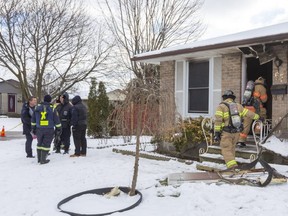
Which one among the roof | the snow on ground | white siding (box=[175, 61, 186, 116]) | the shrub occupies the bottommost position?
the snow on ground

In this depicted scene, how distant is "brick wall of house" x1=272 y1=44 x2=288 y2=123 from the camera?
7.76m

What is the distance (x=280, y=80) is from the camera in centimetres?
787

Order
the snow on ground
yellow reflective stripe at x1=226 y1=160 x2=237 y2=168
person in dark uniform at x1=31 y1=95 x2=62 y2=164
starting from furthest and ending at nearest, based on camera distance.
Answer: person in dark uniform at x1=31 y1=95 x2=62 y2=164, yellow reflective stripe at x1=226 y1=160 x2=237 y2=168, the snow on ground

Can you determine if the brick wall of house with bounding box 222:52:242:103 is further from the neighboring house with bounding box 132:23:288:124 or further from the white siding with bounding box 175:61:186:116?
the white siding with bounding box 175:61:186:116

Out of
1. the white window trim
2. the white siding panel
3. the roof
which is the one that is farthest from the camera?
the white window trim

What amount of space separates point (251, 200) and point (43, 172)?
4724 millimetres

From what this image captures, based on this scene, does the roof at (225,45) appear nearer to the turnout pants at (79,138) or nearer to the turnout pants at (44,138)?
the turnout pants at (79,138)

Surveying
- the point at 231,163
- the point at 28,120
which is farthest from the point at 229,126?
the point at 28,120

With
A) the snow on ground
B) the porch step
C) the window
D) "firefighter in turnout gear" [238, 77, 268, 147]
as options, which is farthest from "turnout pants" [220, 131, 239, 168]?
the window

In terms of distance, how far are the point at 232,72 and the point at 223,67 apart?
32cm

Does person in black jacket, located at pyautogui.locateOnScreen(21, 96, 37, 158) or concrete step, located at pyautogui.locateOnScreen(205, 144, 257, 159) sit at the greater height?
person in black jacket, located at pyautogui.locateOnScreen(21, 96, 37, 158)

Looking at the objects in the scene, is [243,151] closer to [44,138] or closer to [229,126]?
[229,126]

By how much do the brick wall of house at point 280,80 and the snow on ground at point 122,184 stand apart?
1589mm

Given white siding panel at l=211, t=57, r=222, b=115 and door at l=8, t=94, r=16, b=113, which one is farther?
door at l=8, t=94, r=16, b=113
